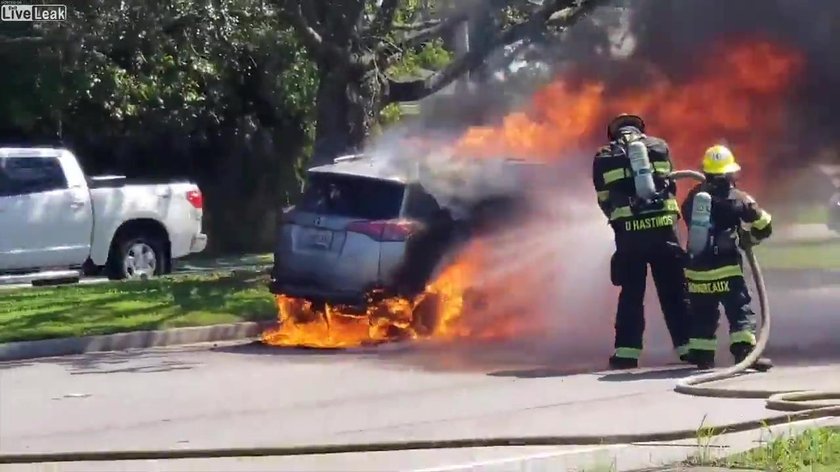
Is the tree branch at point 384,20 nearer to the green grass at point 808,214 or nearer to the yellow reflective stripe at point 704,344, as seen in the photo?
the green grass at point 808,214

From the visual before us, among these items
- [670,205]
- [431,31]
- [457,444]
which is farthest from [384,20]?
[457,444]

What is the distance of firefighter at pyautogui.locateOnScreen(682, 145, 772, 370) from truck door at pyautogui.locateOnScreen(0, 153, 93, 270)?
30.4 feet

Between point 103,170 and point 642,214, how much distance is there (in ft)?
51.3

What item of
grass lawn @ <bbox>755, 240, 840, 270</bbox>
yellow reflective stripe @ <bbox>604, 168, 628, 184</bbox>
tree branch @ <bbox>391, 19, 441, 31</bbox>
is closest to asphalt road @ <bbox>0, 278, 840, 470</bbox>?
yellow reflective stripe @ <bbox>604, 168, 628, 184</bbox>

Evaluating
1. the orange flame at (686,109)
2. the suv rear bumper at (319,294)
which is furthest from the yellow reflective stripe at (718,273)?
the suv rear bumper at (319,294)

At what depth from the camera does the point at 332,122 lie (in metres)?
17.0

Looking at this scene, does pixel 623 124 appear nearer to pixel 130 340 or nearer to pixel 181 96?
pixel 130 340

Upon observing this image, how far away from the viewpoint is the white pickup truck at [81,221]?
57.8ft

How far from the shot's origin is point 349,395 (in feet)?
32.7

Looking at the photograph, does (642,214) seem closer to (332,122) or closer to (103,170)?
(332,122)

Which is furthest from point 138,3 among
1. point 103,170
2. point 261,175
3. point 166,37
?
point 261,175

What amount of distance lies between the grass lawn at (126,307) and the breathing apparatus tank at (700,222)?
4997mm

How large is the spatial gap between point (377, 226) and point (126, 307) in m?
3.33

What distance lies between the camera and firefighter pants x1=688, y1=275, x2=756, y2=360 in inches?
427
